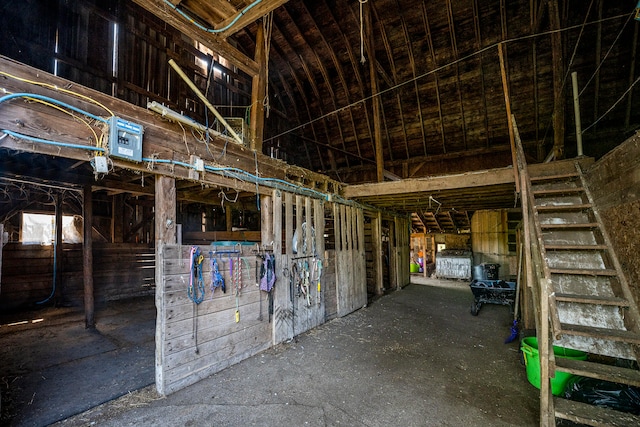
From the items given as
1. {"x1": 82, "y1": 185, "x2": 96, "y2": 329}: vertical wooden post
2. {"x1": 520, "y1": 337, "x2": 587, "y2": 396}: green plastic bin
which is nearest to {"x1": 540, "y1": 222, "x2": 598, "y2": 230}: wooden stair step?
{"x1": 520, "y1": 337, "x2": 587, "y2": 396}: green plastic bin

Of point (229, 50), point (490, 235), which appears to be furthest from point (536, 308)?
point (490, 235)

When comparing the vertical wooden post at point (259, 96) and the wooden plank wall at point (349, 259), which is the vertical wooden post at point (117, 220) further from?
the wooden plank wall at point (349, 259)

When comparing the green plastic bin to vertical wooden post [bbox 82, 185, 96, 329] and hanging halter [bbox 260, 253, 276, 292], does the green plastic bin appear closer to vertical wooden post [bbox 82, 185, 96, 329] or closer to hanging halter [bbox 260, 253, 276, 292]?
hanging halter [bbox 260, 253, 276, 292]

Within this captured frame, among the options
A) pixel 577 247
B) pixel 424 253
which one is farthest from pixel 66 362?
pixel 424 253

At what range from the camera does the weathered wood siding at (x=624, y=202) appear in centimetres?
241

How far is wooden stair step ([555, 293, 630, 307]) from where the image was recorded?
7.81 ft

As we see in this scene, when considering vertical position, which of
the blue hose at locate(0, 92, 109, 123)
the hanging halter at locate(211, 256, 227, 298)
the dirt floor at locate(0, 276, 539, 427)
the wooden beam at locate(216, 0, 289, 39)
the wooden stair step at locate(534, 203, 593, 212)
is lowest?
A: the dirt floor at locate(0, 276, 539, 427)

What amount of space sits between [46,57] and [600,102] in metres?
12.3

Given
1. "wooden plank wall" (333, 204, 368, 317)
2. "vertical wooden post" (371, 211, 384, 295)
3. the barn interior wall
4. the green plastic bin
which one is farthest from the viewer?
"vertical wooden post" (371, 211, 384, 295)

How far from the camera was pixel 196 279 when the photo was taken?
326 centimetres

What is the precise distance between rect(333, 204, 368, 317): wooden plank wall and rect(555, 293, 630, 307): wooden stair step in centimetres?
391

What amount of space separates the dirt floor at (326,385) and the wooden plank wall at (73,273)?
77.8 inches

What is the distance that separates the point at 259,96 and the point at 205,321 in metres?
3.41

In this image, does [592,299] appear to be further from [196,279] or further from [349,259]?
[349,259]
